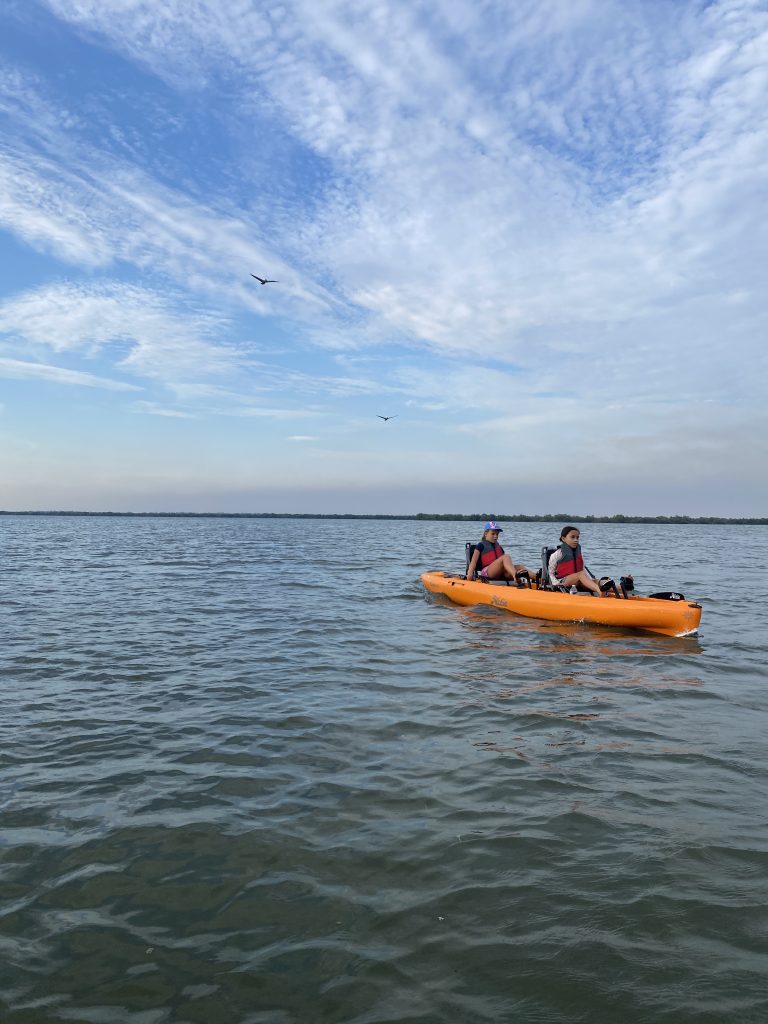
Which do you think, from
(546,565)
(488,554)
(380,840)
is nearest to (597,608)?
(546,565)

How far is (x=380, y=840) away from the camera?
435cm

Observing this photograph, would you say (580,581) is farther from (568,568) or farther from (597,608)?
(597,608)

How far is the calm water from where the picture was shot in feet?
9.93

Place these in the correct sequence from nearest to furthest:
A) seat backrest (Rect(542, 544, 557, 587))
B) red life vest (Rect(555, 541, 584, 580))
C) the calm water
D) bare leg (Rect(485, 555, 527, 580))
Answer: the calm water → red life vest (Rect(555, 541, 584, 580)) → seat backrest (Rect(542, 544, 557, 587)) → bare leg (Rect(485, 555, 527, 580))

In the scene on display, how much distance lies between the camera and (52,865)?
4.02 m

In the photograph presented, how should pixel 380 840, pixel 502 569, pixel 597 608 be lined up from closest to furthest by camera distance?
pixel 380 840 < pixel 597 608 < pixel 502 569

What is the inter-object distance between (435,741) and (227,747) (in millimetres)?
1942

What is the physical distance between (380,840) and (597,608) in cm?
885

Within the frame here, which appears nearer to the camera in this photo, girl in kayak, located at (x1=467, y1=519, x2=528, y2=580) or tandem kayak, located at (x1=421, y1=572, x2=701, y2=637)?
tandem kayak, located at (x1=421, y1=572, x2=701, y2=637)

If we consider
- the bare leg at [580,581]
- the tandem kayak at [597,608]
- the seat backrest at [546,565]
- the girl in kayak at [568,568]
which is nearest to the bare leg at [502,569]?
the tandem kayak at [597,608]

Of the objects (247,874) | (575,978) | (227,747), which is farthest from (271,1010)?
(227,747)

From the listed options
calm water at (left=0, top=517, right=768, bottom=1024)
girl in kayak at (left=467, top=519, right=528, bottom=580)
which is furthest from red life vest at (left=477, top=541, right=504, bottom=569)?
calm water at (left=0, top=517, right=768, bottom=1024)

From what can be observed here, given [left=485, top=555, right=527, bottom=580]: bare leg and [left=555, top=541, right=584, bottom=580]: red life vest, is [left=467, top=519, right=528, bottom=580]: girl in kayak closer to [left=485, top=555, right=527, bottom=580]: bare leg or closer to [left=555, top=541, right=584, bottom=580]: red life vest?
[left=485, top=555, right=527, bottom=580]: bare leg

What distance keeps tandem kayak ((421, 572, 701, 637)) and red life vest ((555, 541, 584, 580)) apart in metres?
0.51
